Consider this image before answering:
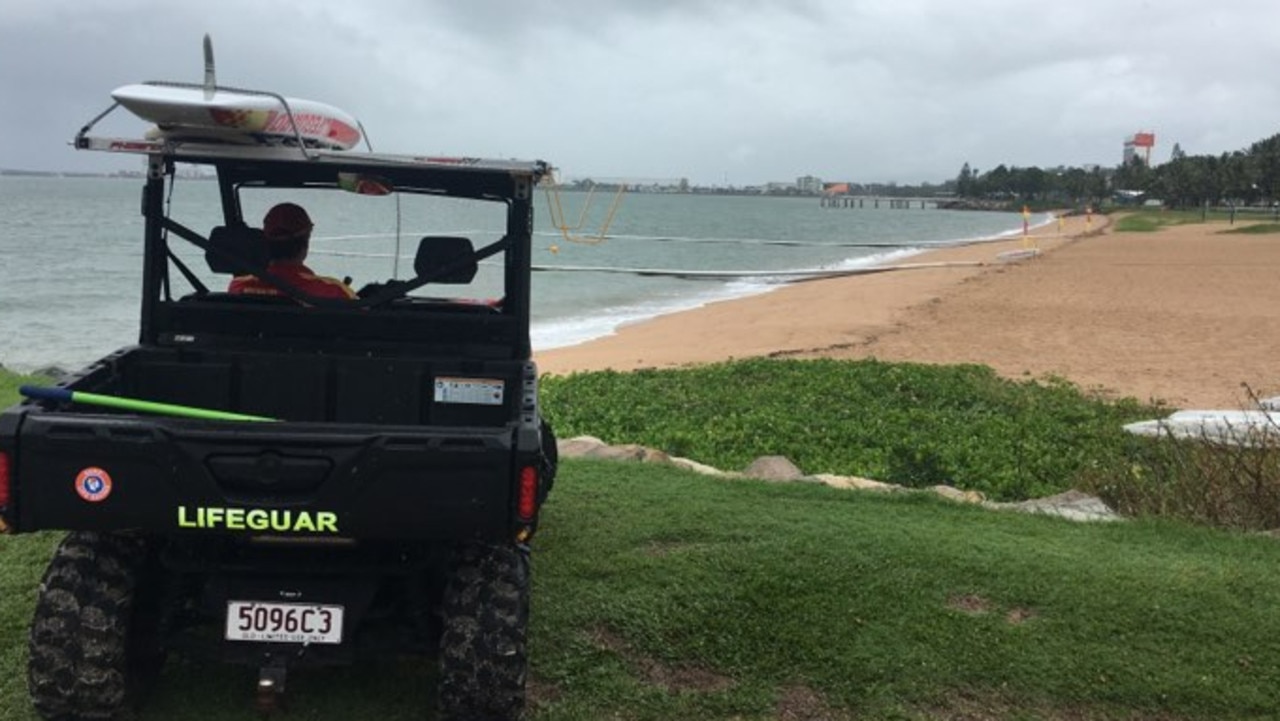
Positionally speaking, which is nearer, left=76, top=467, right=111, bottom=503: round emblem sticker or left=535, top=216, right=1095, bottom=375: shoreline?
left=76, top=467, right=111, bottom=503: round emblem sticker

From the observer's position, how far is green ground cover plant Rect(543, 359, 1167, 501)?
8.16 m

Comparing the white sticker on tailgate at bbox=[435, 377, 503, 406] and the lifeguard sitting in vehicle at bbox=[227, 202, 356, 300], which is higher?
the lifeguard sitting in vehicle at bbox=[227, 202, 356, 300]

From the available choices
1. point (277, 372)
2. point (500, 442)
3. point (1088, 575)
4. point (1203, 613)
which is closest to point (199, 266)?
point (277, 372)

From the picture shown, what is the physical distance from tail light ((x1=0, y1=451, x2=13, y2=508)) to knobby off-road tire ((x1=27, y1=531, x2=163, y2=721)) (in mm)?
370

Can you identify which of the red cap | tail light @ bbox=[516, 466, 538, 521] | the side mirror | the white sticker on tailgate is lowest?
tail light @ bbox=[516, 466, 538, 521]

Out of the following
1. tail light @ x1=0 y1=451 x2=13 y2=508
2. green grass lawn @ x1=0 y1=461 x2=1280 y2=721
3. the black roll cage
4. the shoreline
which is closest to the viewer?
tail light @ x1=0 y1=451 x2=13 y2=508

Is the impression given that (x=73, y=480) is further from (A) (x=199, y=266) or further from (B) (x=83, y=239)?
(B) (x=83, y=239)

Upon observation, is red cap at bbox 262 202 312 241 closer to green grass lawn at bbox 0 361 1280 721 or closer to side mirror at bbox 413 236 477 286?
side mirror at bbox 413 236 477 286

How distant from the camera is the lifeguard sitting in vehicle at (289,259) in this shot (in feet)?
15.0

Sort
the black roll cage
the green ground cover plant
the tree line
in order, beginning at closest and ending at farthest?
the black roll cage
the green ground cover plant
the tree line

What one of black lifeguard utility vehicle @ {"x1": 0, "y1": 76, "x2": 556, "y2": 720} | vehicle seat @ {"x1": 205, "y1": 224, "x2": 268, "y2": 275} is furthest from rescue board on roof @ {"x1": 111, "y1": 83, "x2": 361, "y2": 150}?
vehicle seat @ {"x1": 205, "y1": 224, "x2": 268, "y2": 275}

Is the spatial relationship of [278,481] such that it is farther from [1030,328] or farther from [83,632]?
[1030,328]

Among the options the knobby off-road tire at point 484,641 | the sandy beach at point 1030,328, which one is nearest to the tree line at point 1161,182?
the sandy beach at point 1030,328

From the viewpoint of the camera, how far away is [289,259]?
185 inches
